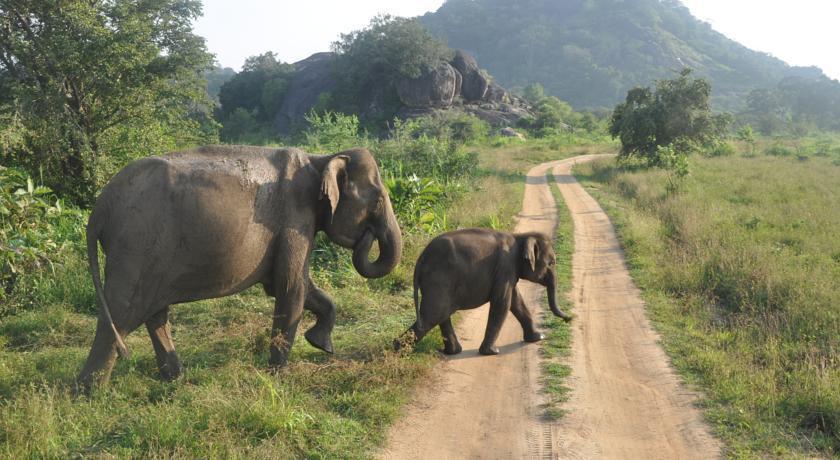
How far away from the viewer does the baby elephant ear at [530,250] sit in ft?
23.8

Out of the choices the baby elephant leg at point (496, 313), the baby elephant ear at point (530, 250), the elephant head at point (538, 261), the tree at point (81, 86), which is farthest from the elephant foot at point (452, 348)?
the tree at point (81, 86)

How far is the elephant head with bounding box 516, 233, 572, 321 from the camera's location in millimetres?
7328

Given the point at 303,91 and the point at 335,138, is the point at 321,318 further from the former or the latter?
the point at 303,91

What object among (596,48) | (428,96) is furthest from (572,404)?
(596,48)

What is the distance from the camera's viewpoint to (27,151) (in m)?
13.2

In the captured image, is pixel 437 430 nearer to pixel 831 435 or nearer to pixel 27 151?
pixel 831 435

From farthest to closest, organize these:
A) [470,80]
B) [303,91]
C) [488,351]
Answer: [303,91] < [470,80] < [488,351]

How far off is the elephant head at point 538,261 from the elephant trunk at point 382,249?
1.70m

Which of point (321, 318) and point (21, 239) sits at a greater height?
point (21, 239)

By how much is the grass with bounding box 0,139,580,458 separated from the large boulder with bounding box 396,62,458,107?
52485 millimetres

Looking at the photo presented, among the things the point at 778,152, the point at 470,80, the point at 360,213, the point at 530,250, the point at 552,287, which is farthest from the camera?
the point at 470,80

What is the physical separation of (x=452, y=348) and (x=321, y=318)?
5.47 ft

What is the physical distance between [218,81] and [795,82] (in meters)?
116

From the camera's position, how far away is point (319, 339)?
6570 mm
